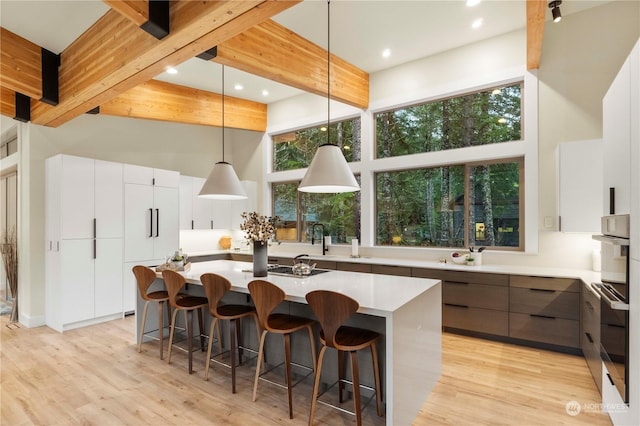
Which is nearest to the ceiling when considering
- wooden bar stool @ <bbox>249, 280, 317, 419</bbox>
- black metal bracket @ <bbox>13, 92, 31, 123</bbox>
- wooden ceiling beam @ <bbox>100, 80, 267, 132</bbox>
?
wooden ceiling beam @ <bbox>100, 80, 267, 132</bbox>

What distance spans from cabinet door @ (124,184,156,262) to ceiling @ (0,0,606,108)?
1.81 meters

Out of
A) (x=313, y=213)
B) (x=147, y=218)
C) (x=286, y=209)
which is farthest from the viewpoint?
(x=286, y=209)

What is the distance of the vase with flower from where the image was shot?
3.33m

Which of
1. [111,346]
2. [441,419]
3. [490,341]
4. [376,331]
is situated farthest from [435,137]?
[111,346]

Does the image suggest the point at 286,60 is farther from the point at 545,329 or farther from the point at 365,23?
the point at 545,329

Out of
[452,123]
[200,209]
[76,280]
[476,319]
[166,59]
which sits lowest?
[476,319]

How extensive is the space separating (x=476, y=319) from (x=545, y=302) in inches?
29.1

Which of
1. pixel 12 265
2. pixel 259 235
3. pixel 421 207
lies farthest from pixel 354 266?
pixel 12 265

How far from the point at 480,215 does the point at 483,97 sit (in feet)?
5.23

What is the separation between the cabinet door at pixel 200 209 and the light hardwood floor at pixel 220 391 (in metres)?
2.98

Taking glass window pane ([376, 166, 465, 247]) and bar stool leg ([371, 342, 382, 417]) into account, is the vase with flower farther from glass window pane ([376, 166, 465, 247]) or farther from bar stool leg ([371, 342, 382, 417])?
glass window pane ([376, 166, 465, 247])

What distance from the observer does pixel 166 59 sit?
10.2ft

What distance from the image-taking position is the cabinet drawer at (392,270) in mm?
4434

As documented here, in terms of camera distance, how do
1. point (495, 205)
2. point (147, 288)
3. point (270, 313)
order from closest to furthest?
point (270, 313) < point (147, 288) < point (495, 205)
